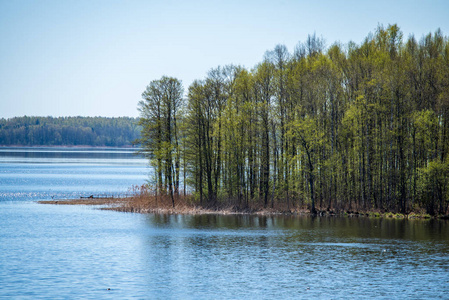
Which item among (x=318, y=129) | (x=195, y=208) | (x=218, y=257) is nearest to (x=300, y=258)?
(x=218, y=257)

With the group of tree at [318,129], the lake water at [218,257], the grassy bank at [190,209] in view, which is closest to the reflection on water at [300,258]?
the lake water at [218,257]

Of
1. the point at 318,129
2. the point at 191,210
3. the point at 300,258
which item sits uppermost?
the point at 318,129

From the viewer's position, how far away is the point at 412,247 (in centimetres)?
3869

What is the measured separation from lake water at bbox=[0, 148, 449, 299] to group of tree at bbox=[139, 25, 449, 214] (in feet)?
18.0

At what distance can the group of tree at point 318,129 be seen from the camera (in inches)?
2181

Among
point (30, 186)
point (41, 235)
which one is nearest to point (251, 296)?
point (41, 235)

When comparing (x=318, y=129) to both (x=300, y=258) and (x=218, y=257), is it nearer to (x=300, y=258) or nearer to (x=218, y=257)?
(x=300, y=258)

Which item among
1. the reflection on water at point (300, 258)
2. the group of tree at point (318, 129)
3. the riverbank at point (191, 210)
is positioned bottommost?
the reflection on water at point (300, 258)

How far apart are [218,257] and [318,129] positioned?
28.5 metres

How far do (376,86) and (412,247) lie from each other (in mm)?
24438

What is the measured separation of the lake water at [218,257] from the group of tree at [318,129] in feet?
18.0

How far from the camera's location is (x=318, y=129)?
5959cm

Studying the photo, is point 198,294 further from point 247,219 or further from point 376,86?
point 376,86

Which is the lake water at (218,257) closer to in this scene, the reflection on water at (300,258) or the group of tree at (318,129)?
the reflection on water at (300,258)
